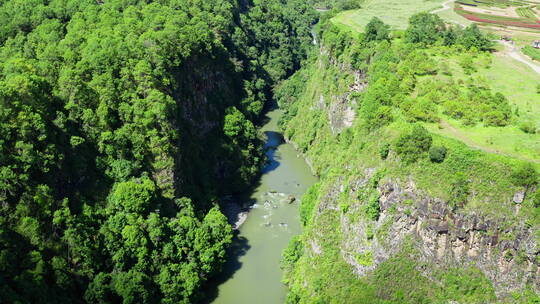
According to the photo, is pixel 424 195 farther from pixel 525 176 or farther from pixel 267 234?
pixel 267 234

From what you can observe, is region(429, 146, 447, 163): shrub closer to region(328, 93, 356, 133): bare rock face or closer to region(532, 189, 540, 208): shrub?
region(532, 189, 540, 208): shrub

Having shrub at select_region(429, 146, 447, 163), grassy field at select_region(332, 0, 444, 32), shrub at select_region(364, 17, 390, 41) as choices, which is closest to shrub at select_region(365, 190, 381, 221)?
shrub at select_region(429, 146, 447, 163)

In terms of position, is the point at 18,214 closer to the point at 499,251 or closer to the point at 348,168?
the point at 348,168

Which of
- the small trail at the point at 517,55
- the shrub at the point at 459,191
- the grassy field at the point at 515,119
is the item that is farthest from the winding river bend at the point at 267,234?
the small trail at the point at 517,55

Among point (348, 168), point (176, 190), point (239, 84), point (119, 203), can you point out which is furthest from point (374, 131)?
point (239, 84)

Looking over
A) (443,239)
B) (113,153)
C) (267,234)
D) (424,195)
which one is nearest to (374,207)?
(424,195)

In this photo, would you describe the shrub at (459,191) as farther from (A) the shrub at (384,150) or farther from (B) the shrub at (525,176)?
(A) the shrub at (384,150)
